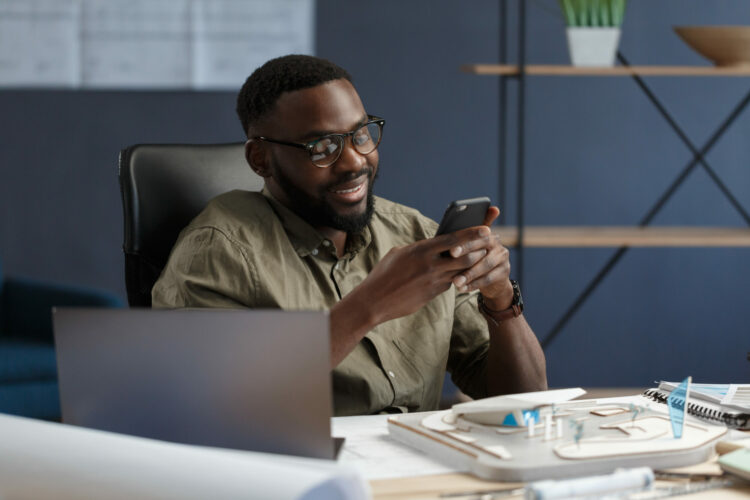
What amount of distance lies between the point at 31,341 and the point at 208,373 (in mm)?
2388

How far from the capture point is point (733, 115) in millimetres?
2963

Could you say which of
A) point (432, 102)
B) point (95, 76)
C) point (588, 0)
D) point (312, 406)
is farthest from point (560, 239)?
point (312, 406)

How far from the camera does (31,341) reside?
300 centimetres

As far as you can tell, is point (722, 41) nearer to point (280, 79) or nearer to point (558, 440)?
point (280, 79)

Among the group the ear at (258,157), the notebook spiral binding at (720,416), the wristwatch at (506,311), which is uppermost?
the ear at (258,157)

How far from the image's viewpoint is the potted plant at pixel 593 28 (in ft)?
8.65

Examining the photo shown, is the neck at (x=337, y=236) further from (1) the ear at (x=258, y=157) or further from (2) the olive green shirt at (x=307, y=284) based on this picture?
(1) the ear at (x=258, y=157)

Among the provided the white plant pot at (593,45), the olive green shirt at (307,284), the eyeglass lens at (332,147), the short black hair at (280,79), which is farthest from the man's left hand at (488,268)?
the white plant pot at (593,45)

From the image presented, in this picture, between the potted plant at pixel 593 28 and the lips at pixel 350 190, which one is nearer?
the lips at pixel 350 190

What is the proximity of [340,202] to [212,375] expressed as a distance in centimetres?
62

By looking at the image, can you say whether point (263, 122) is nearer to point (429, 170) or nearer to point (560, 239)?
point (560, 239)

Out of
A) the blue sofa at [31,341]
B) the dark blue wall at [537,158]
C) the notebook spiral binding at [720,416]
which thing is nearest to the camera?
the notebook spiral binding at [720,416]

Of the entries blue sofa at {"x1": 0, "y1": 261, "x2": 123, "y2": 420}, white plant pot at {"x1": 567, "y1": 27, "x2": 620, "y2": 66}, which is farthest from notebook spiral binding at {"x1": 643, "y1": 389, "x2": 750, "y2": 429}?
blue sofa at {"x1": 0, "y1": 261, "x2": 123, "y2": 420}

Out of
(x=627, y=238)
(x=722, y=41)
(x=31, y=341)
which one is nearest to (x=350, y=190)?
(x=627, y=238)
